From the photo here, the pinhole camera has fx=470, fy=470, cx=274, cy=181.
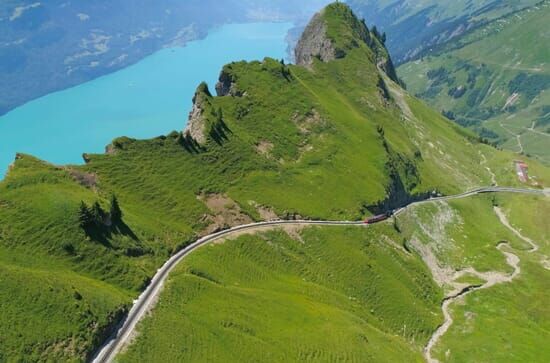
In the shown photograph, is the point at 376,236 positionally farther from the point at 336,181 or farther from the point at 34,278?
the point at 34,278

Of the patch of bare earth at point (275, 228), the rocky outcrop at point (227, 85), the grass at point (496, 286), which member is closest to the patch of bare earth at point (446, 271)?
the grass at point (496, 286)

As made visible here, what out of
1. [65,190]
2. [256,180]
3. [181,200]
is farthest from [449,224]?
[65,190]

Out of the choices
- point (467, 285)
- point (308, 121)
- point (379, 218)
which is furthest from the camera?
point (308, 121)

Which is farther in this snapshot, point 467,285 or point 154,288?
point 467,285

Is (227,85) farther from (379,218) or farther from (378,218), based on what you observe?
(379,218)

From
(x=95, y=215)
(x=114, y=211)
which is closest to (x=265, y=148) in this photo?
(x=114, y=211)
